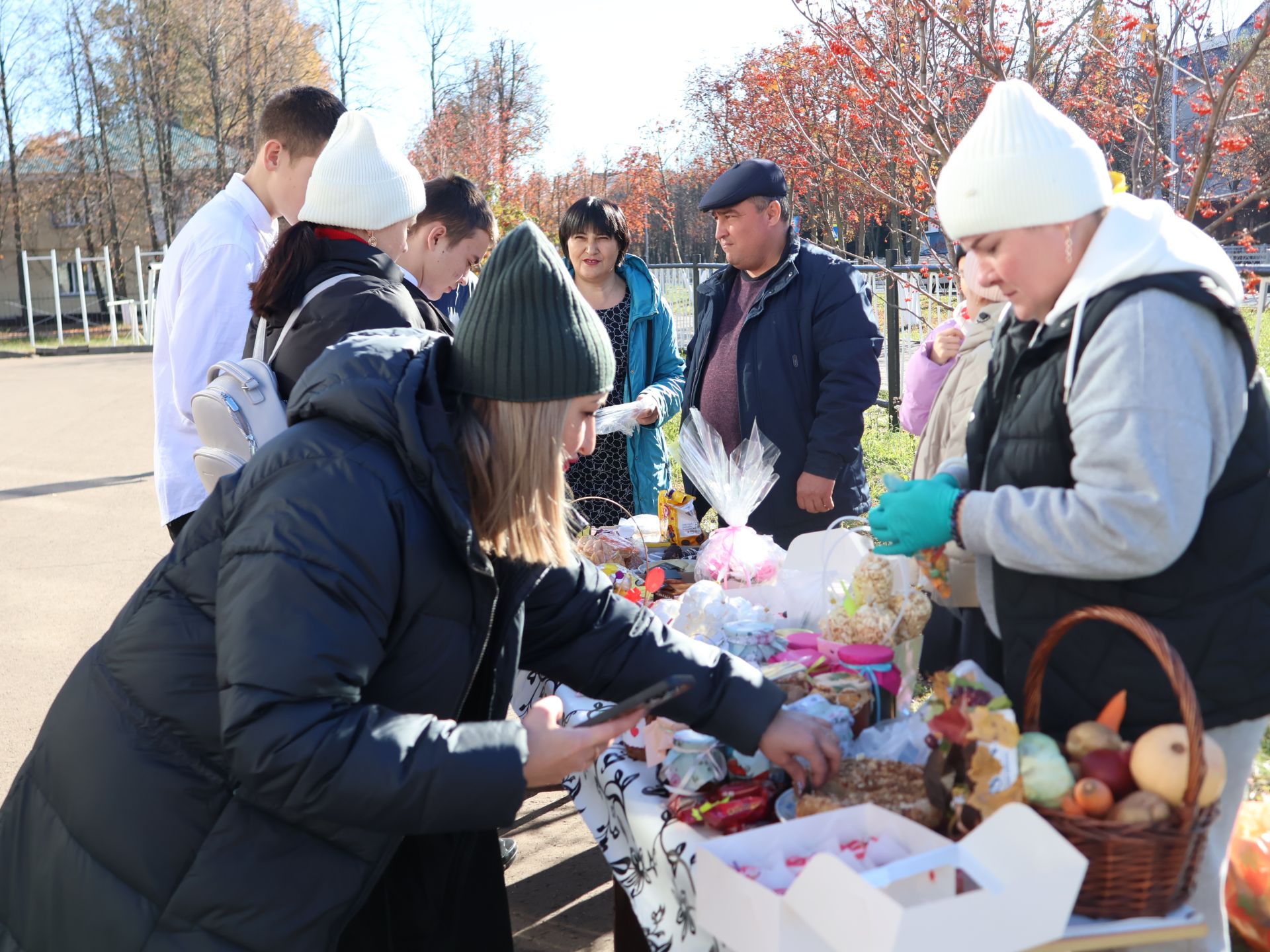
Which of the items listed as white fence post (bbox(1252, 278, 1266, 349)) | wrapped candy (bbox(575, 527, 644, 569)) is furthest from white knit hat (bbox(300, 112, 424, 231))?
white fence post (bbox(1252, 278, 1266, 349))

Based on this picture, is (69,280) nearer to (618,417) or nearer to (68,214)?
(68,214)

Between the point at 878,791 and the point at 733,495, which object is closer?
the point at 878,791

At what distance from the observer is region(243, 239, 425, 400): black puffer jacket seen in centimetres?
→ 268

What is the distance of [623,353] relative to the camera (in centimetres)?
460

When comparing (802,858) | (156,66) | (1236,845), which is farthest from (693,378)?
(156,66)

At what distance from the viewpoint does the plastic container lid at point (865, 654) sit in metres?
2.16

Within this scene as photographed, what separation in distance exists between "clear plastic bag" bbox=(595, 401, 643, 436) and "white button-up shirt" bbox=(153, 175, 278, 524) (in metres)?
1.31

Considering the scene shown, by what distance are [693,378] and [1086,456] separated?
9.12 feet

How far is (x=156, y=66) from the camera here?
111 feet

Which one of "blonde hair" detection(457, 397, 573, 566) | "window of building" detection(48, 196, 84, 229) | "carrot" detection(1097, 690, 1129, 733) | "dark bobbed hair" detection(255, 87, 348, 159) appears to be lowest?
"carrot" detection(1097, 690, 1129, 733)

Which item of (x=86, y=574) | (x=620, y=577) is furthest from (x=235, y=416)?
(x=86, y=574)

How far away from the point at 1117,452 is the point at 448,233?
2.95m

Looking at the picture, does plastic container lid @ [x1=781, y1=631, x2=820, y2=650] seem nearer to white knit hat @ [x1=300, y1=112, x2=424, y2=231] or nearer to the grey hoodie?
the grey hoodie

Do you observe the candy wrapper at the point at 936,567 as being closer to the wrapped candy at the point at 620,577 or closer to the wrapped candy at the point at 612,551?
the wrapped candy at the point at 620,577
